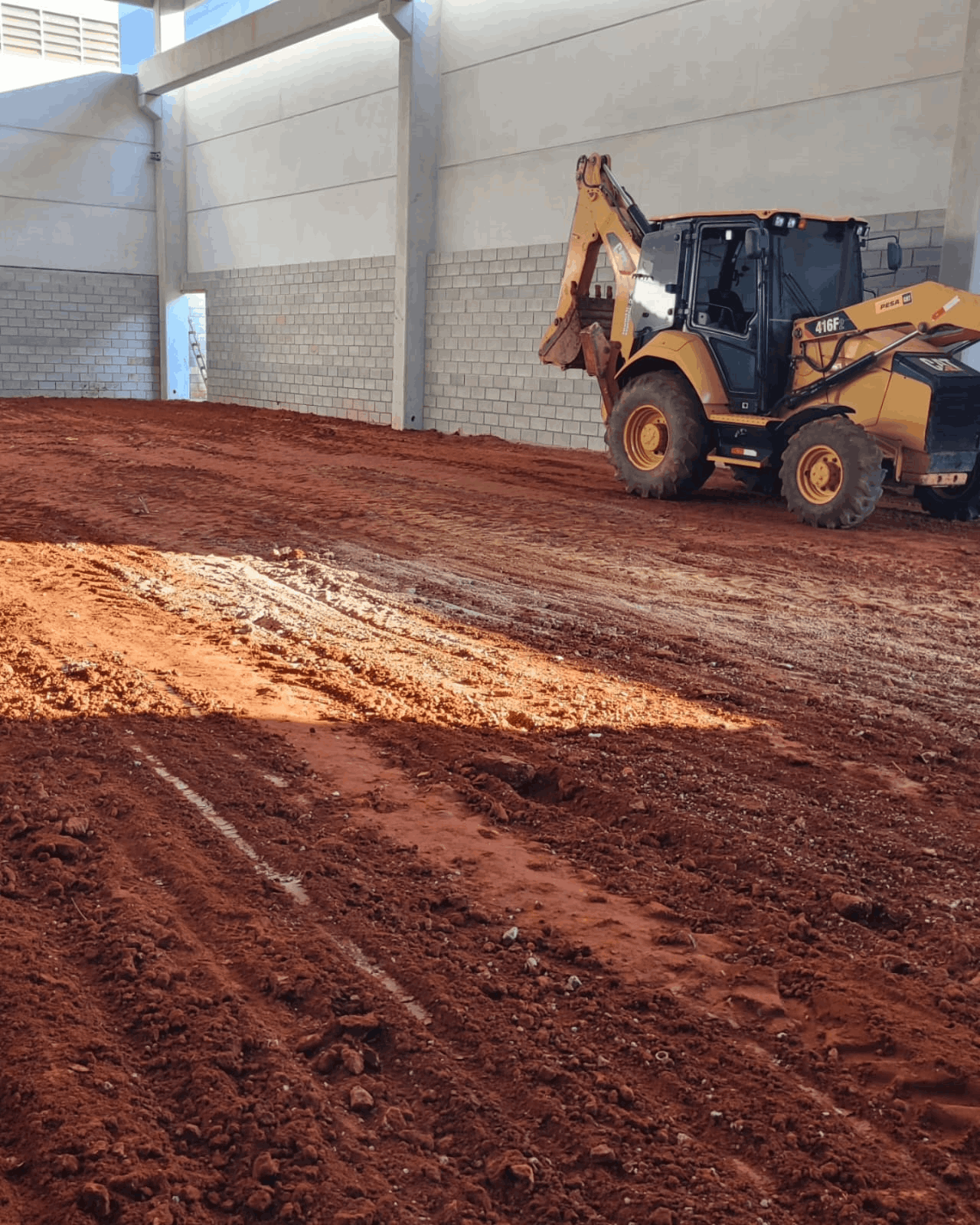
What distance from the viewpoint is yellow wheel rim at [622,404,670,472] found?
1106cm

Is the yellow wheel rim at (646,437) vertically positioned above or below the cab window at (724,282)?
below

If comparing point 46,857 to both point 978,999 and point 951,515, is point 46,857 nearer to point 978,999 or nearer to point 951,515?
point 978,999

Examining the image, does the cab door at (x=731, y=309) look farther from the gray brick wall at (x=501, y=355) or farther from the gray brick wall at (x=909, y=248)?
the gray brick wall at (x=501, y=355)

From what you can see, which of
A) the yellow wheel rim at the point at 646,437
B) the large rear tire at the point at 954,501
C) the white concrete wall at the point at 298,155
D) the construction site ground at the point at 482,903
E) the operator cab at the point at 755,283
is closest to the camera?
the construction site ground at the point at 482,903

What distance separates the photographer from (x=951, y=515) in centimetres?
1042

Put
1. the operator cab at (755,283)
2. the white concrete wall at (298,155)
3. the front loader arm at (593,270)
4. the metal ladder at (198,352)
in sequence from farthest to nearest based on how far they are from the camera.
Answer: the metal ladder at (198,352), the white concrete wall at (298,155), the front loader arm at (593,270), the operator cab at (755,283)

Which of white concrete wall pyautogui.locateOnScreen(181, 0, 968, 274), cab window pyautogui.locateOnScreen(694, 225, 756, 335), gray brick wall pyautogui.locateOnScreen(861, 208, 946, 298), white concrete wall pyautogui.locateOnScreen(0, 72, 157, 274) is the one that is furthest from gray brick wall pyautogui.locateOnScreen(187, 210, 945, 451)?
white concrete wall pyautogui.locateOnScreen(0, 72, 157, 274)

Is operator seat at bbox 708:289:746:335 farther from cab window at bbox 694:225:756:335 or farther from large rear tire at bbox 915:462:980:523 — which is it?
large rear tire at bbox 915:462:980:523

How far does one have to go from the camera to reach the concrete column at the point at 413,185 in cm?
1767

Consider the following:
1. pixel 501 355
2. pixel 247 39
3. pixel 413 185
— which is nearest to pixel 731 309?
pixel 501 355

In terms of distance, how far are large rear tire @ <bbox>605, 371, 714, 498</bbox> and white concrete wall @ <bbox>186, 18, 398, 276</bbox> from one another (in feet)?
32.3

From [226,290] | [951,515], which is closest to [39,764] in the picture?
[951,515]

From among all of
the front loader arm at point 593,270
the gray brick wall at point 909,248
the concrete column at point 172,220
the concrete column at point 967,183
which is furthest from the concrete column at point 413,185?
the concrete column at point 967,183

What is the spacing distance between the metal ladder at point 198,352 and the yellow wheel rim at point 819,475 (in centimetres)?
2063
